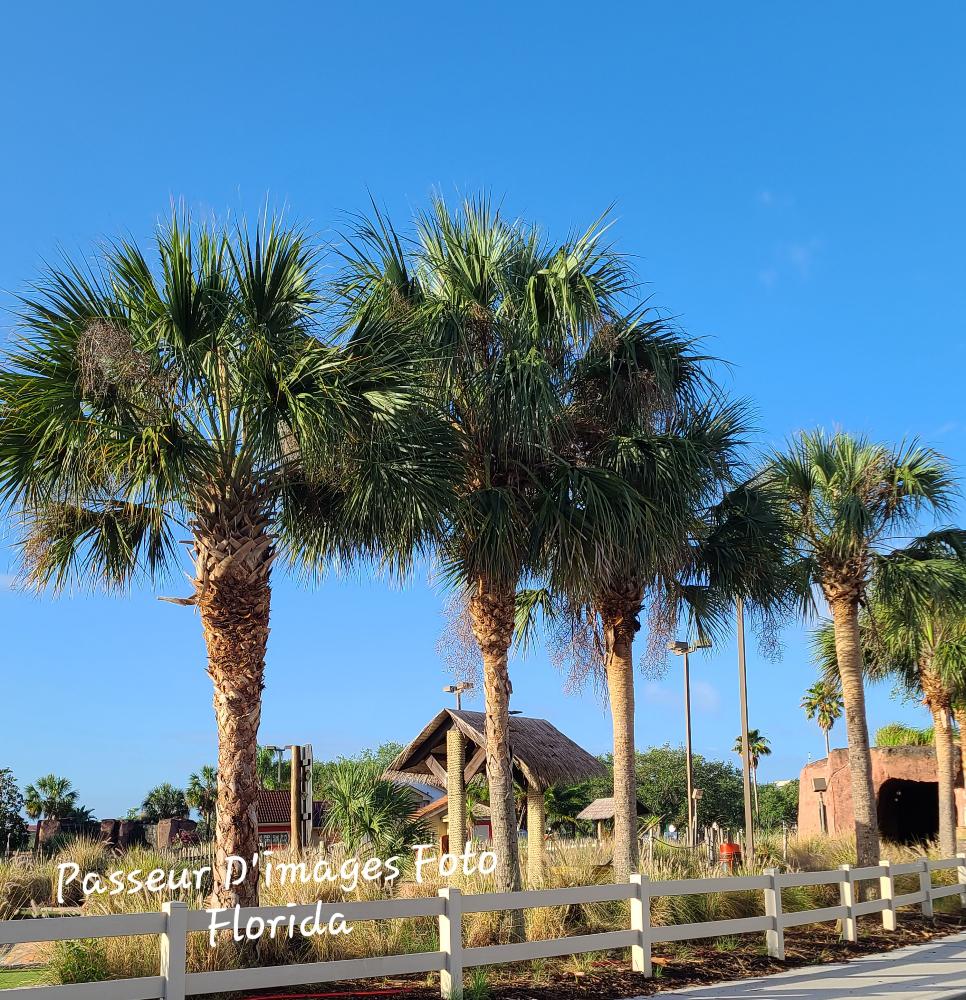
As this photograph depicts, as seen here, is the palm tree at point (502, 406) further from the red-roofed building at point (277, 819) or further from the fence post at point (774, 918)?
the red-roofed building at point (277, 819)

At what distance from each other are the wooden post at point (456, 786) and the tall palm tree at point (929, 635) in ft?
30.5

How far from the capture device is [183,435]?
11641 millimetres

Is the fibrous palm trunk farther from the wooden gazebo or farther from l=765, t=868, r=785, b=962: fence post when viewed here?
the wooden gazebo

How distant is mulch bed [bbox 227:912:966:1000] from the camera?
1095 centimetres

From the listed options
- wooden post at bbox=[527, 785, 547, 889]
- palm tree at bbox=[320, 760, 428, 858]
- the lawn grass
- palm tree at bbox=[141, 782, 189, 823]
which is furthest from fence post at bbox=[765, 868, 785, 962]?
palm tree at bbox=[141, 782, 189, 823]

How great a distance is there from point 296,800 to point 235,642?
6829 millimetres

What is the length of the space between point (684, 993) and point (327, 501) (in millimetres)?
7132

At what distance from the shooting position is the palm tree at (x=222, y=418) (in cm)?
1147

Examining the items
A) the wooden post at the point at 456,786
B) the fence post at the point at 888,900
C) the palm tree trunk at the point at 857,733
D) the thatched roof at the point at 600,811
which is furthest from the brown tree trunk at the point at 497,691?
the thatched roof at the point at 600,811

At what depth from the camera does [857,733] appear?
21.1 m

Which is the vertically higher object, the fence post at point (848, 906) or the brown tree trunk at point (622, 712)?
the brown tree trunk at point (622, 712)

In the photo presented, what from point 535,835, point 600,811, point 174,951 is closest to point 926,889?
point 535,835

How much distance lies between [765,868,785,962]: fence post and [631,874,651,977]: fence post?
2.72 metres

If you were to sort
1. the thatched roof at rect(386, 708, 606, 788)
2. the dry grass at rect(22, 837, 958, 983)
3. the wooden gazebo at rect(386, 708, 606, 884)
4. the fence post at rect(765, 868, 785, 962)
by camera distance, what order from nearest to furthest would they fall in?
the dry grass at rect(22, 837, 958, 983)
the fence post at rect(765, 868, 785, 962)
the wooden gazebo at rect(386, 708, 606, 884)
the thatched roof at rect(386, 708, 606, 788)
